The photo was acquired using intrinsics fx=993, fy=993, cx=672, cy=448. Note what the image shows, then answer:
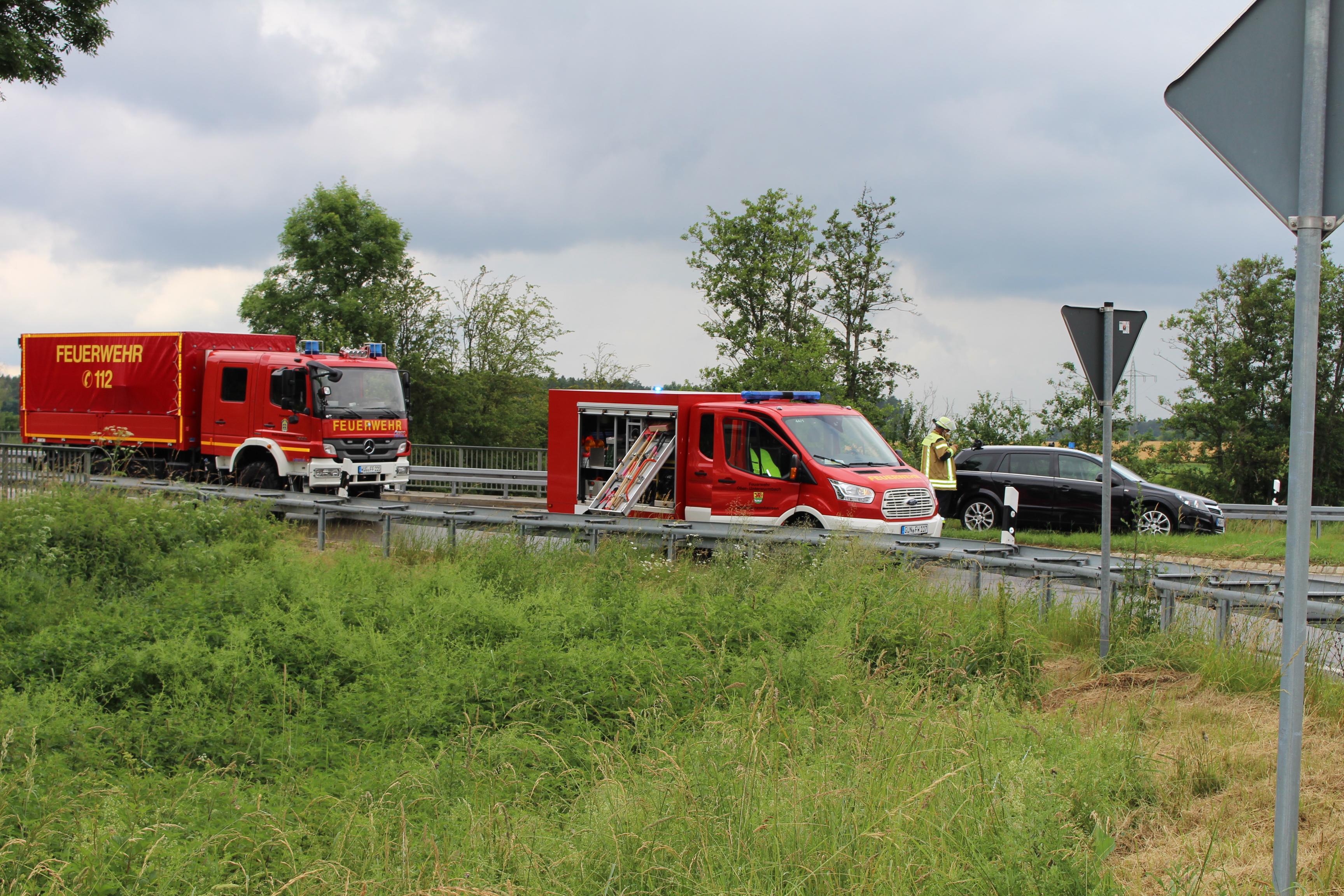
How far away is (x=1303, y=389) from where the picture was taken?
2.97 meters

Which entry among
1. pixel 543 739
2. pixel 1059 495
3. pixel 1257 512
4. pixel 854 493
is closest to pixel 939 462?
pixel 1059 495

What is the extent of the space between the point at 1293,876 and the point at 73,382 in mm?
24554

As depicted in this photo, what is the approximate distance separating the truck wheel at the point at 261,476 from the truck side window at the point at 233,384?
131 cm

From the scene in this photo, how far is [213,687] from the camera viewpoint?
252 inches

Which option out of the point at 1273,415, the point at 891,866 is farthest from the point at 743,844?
the point at 1273,415

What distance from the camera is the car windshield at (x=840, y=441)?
13156 mm

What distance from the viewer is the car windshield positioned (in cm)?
1316

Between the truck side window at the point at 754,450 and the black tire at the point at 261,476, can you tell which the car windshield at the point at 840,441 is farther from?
the black tire at the point at 261,476

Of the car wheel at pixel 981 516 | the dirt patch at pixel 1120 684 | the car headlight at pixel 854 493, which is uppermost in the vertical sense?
the car headlight at pixel 854 493

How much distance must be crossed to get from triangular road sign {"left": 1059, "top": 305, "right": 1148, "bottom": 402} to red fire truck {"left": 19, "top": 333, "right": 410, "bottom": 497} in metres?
14.6

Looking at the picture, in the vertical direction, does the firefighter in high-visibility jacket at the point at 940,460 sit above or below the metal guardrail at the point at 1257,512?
above

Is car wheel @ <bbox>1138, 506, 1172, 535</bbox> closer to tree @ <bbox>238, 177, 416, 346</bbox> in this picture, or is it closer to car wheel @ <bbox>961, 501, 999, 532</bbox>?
car wheel @ <bbox>961, 501, 999, 532</bbox>

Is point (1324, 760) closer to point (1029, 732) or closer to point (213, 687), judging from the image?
point (1029, 732)

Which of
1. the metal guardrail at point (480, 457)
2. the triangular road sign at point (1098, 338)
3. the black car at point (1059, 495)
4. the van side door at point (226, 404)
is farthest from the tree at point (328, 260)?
the triangular road sign at point (1098, 338)
